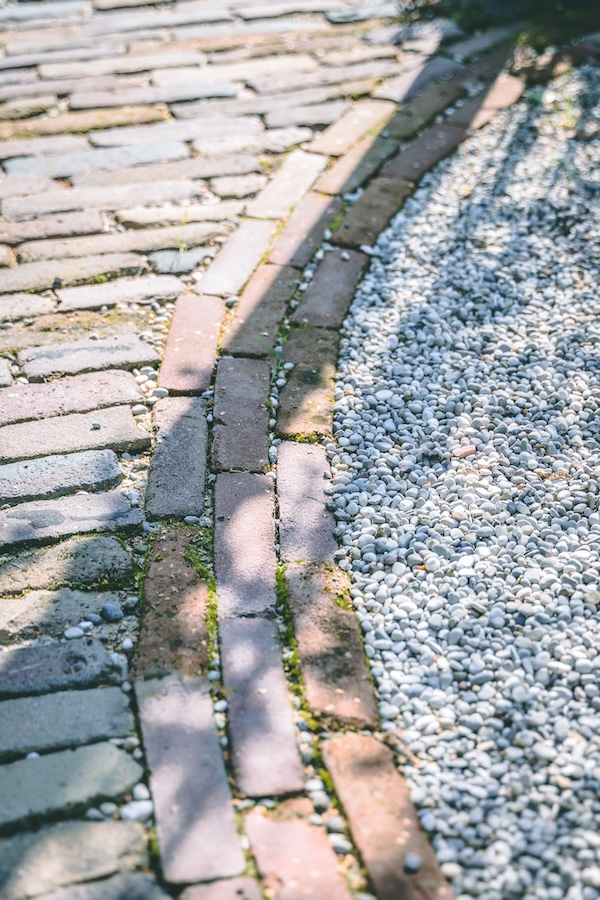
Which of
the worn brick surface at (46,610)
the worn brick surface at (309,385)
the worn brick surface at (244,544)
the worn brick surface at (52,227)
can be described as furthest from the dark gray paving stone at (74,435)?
the worn brick surface at (52,227)

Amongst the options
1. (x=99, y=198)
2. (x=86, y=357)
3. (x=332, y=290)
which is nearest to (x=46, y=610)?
(x=86, y=357)

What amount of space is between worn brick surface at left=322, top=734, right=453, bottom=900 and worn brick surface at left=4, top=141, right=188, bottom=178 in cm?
296

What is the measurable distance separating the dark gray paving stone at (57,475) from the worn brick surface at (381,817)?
42.5 inches

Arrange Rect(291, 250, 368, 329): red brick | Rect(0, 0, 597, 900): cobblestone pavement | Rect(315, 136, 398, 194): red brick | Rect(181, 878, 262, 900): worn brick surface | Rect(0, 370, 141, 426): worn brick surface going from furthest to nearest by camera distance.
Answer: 1. Rect(315, 136, 398, 194): red brick
2. Rect(291, 250, 368, 329): red brick
3. Rect(0, 370, 141, 426): worn brick surface
4. Rect(0, 0, 597, 900): cobblestone pavement
5. Rect(181, 878, 262, 900): worn brick surface

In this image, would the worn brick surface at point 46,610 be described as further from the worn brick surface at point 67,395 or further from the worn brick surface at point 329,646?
the worn brick surface at point 67,395

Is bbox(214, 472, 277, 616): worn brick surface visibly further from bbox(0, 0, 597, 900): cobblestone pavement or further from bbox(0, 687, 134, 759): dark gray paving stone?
bbox(0, 687, 134, 759): dark gray paving stone

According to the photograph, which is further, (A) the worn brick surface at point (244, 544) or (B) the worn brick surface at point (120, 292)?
(B) the worn brick surface at point (120, 292)

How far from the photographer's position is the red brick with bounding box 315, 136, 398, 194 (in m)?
3.90

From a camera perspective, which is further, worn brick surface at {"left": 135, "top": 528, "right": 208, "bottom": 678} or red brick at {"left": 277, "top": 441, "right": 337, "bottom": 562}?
red brick at {"left": 277, "top": 441, "right": 337, "bottom": 562}

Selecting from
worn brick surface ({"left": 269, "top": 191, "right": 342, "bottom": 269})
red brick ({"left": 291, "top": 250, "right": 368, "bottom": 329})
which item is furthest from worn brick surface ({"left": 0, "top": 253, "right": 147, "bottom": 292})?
red brick ({"left": 291, "top": 250, "right": 368, "bottom": 329})

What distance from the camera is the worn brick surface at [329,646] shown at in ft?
6.89

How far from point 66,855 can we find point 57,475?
1152 millimetres

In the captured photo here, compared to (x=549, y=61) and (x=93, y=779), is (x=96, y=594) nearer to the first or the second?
(x=93, y=779)

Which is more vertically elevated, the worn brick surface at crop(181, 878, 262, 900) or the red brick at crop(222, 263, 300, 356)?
the red brick at crop(222, 263, 300, 356)
